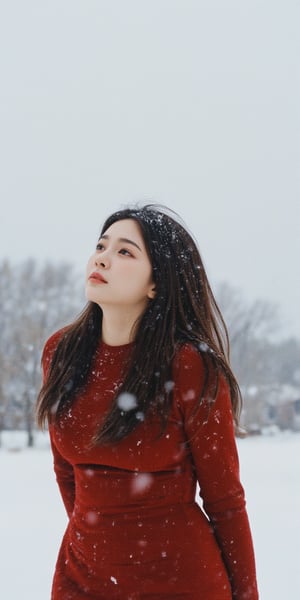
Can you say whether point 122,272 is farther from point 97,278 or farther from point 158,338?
point 158,338

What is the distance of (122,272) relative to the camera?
1.42 m

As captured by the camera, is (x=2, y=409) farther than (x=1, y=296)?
No

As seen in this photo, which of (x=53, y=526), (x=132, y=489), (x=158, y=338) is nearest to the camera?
(x=132, y=489)

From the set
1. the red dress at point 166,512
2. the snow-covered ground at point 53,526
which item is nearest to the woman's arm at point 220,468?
the red dress at point 166,512

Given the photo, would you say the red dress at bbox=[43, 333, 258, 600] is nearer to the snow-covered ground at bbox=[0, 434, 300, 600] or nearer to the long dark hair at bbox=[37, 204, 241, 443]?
the long dark hair at bbox=[37, 204, 241, 443]

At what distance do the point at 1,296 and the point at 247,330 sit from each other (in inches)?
509

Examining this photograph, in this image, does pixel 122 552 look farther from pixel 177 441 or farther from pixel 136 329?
pixel 136 329

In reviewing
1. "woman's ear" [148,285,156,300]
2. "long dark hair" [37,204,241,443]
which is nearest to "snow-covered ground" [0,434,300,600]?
"long dark hair" [37,204,241,443]

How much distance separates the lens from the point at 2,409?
2439 cm

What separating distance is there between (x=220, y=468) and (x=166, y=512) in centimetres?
14

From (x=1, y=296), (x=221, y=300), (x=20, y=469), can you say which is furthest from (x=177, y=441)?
(x=221, y=300)

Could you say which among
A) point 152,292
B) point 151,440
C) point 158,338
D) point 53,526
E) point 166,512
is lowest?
point 53,526

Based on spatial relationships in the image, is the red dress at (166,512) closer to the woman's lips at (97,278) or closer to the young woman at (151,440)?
the young woman at (151,440)

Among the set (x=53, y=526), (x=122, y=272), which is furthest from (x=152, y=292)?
(x=53, y=526)
